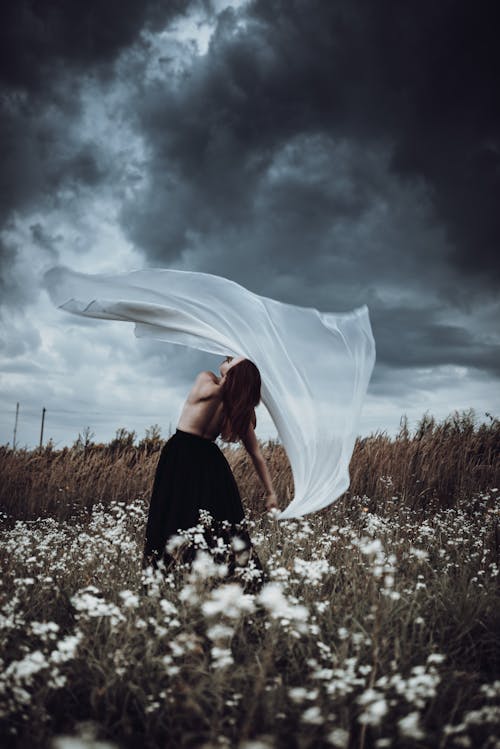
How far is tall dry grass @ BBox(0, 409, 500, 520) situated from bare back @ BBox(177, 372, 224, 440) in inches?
157

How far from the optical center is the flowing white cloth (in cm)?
456

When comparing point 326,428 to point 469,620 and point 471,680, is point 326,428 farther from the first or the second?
point 471,680

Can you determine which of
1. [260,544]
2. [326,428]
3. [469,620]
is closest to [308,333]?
[326,428]

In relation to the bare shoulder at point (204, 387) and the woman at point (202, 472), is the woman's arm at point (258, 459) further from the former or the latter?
the bare shoulder at point (204, 387)

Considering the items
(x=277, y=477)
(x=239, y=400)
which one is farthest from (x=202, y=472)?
(x=277, y=477)

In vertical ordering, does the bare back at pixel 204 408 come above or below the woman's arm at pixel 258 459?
above

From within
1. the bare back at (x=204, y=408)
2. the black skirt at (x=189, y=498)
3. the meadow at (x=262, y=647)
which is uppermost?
the bare back at (x=204, y=408)

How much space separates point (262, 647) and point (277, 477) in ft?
18.9

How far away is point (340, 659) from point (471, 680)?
0.72m

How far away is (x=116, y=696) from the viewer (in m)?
2.65

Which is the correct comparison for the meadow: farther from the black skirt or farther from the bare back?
the bare back

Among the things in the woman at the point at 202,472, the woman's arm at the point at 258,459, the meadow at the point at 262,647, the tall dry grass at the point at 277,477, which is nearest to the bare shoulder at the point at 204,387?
the woman at the point at 202,472

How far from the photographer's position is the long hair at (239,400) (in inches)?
164

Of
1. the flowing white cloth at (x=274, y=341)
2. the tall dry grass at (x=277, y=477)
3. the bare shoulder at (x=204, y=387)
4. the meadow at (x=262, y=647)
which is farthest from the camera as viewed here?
the tall dry grass at (x=277, y=477)
